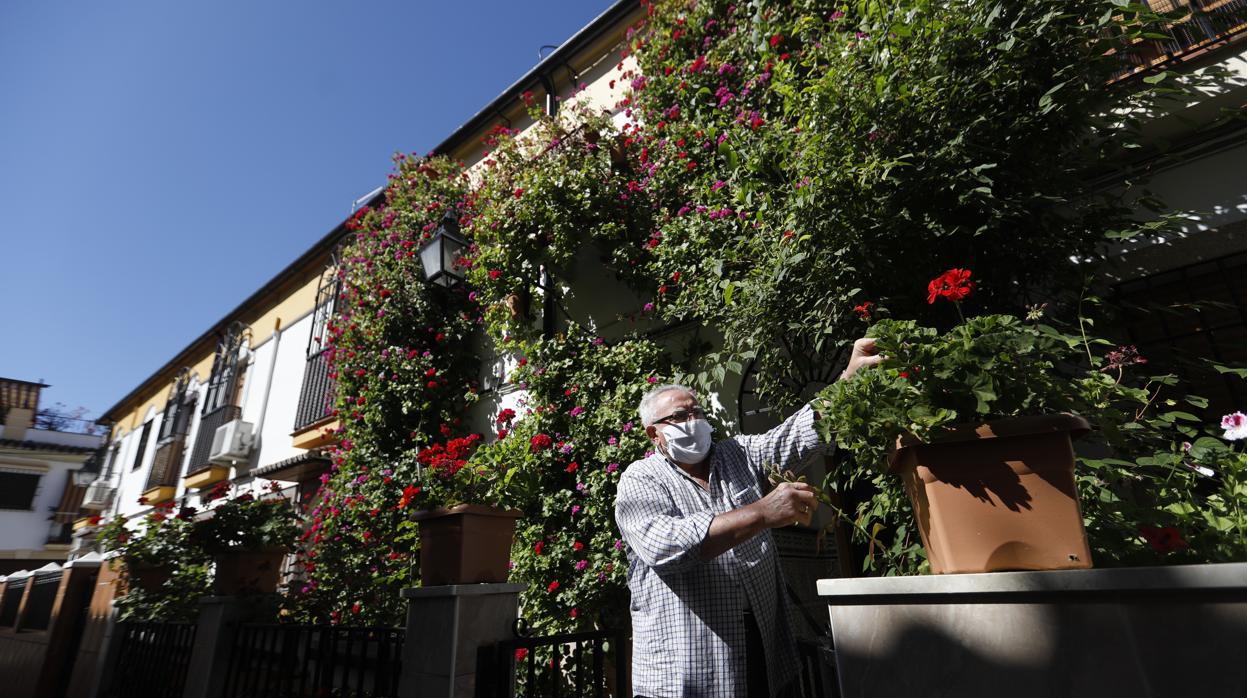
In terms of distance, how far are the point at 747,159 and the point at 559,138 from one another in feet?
9.93

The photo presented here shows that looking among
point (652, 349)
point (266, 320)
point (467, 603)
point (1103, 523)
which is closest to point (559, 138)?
point (652, 349)

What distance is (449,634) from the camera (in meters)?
2.64

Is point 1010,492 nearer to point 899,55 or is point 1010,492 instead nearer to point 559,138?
point 899,55

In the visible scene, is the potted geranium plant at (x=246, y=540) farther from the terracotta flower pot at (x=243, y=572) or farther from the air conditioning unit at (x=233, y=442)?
the air conditioning unit at (x=233, y=442)

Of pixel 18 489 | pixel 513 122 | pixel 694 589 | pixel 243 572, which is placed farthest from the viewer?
pixel 18 489

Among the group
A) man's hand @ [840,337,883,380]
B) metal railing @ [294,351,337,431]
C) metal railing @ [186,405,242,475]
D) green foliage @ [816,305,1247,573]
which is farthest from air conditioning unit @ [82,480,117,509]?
green foliage @ [816,305,1247,573]

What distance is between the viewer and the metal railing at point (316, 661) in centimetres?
304

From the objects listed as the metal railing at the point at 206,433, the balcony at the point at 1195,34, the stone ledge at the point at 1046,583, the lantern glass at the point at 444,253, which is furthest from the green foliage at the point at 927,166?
the metal railing at the point at 206,433

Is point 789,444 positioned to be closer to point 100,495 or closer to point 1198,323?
point 1198,323

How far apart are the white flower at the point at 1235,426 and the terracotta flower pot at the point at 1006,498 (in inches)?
42.7

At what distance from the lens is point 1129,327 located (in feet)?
11.4

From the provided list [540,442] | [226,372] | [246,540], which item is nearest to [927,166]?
[540,442]

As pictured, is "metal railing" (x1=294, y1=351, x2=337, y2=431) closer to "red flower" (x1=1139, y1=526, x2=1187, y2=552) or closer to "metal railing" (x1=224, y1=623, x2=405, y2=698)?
"metal railing" (x1=224, y1=623, x2=405, y2=698)

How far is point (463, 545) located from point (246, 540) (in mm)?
3050
